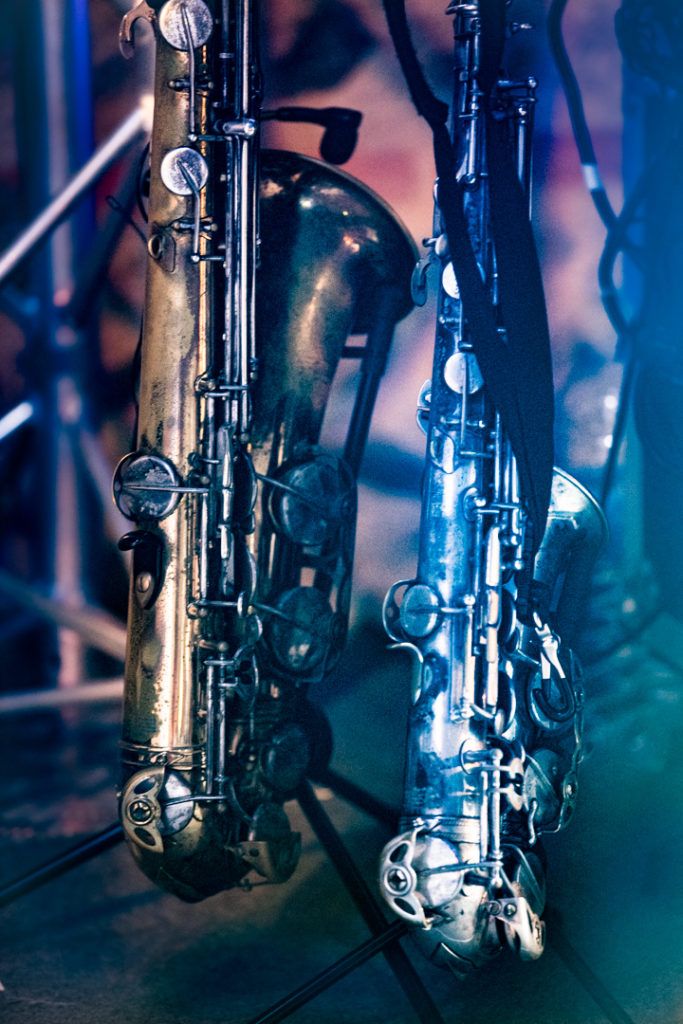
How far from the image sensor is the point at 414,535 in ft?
7.72

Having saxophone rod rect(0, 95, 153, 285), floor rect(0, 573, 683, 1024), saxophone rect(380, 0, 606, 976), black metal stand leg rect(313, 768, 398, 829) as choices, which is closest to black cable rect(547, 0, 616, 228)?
saxophone rect(380, 0, 606, 976)

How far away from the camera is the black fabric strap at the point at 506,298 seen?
1816 millimetres

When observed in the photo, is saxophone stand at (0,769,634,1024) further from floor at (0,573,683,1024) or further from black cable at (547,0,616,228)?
black cable at (547,0,616,228)

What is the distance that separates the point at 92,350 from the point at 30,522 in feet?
1.68

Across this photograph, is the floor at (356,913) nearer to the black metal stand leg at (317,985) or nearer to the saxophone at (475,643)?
the black metal stand leg at (317,985)

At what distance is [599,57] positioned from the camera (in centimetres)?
212

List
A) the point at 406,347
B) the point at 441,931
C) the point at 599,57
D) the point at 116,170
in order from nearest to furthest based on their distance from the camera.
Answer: the point at 441,931 → the point at 599,57 → the point at 406,347 → the point at 116,170

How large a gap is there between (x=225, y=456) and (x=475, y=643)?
23.4 inches

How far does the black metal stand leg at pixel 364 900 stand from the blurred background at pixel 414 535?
0.12 ft

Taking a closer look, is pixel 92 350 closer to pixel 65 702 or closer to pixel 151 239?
pixel 151 239

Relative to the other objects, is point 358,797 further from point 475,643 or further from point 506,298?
point 506,298

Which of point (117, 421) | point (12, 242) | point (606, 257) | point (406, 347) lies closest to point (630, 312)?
point (606, 257)

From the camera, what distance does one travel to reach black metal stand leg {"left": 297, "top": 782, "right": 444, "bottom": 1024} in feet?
6.13

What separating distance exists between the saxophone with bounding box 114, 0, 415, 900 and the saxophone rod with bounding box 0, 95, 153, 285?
56cm
